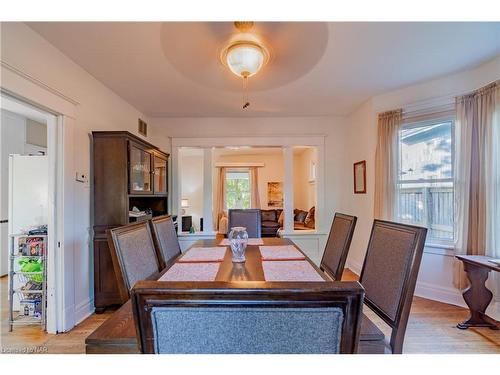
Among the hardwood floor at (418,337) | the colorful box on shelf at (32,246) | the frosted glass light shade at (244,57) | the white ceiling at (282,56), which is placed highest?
the white ceiling at (282,56)

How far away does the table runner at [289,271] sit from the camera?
1.45 metres

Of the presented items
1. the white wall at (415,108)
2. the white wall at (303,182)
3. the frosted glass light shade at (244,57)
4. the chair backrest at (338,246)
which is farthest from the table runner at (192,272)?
the white wall at (303,182)

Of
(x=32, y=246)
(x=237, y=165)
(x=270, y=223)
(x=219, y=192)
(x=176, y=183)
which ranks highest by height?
→ (x=237, y=165)

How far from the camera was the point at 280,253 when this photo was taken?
6.77 ft

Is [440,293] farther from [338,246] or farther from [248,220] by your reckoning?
[248,220]

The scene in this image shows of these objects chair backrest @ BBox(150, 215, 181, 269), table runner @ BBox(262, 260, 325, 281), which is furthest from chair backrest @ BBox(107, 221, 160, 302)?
table runner @ BBox(262, 260, 325, 281)

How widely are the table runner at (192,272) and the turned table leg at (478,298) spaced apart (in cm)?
236

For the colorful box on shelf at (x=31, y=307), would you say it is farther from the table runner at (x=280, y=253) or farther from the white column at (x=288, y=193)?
the white column at (x=288, y=193)

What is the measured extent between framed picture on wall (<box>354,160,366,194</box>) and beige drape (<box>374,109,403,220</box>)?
0.36 meters

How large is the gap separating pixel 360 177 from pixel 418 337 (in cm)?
216

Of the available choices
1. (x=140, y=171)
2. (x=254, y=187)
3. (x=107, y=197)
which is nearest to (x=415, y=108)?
(x=140, y=171)

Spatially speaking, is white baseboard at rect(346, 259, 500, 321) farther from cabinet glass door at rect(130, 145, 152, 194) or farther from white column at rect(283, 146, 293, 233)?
cabinet glass door at rect(130, 145, 152, 194)
